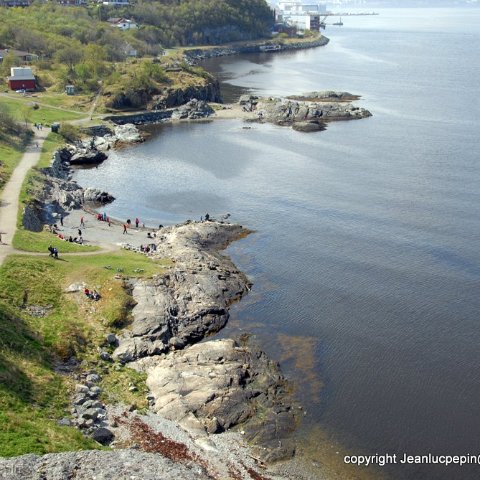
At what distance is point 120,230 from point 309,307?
30375 millimetres

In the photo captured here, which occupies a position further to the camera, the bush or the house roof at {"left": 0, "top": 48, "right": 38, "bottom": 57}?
the house roof at {"left": 0, "top": 48, "right": 38, "bottom": 57}

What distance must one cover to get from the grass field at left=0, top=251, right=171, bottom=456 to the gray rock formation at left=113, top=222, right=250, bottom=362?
198 centimetres

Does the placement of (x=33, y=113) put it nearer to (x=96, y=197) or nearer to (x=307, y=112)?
(x=96, y=197)

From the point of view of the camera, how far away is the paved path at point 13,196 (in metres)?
69.2

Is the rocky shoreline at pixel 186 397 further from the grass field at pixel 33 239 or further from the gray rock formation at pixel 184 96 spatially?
the gray rock formation at pixel 184 96

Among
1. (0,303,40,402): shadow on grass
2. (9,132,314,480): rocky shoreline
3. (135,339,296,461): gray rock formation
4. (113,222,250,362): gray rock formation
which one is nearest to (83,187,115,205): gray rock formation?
(113,222,250,362): gray rock formation

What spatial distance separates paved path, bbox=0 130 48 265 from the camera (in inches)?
2724

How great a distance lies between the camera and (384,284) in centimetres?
7131

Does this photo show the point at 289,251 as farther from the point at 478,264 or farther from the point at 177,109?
the point at 177,109

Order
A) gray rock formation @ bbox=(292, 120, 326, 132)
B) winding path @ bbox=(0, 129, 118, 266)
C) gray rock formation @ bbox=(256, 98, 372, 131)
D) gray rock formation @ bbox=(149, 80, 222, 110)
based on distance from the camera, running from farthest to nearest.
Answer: gray rock formation @ bbox=(149, 80, 222, 110) < gray rock formation @ bbox=(256, 98, 372, 131) < gray rock formation @ bbox=(292, 120, 326, 132) < winding path @ bbox=(0, 129, 118, 266)

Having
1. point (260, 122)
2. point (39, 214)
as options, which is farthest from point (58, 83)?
point (39, 214)

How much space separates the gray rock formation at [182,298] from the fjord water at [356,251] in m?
2.41

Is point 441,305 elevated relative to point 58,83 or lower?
lower

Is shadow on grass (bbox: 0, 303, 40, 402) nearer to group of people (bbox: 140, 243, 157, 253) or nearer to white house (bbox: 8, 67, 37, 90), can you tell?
group of people (bbox: 140, 243, 157, 253)
